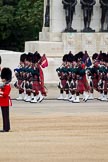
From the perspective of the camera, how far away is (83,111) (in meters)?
26.5

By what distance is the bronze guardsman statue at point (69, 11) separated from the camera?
1592 inches

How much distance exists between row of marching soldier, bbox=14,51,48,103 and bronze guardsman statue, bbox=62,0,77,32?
28.6 ft

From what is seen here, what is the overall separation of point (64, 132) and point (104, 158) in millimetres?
4166

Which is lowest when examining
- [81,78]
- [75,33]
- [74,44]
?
[81,78]

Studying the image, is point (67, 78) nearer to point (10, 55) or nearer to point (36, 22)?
point (10, 55)

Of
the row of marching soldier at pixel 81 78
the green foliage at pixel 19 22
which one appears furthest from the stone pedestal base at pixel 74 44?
the green foliage at pixel 19 22

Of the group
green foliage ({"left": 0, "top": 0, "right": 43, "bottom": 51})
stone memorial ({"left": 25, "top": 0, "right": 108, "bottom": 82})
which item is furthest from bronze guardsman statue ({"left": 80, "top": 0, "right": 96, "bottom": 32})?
green foliage ({"left": 0, "top": 0, "right": 43, "bottom": 51})

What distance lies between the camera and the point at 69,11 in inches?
1604

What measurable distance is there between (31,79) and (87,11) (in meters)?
10.0

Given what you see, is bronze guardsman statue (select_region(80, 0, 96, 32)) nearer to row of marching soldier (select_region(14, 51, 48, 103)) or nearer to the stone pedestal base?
the stone pedestal base

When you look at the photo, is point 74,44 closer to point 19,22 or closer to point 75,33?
point 75,33

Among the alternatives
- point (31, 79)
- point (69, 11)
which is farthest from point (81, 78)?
point (69, 11)

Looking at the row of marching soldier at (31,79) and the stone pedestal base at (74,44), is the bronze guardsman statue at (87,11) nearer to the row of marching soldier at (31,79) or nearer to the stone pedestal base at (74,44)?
the stone pedestal base at (74,44)

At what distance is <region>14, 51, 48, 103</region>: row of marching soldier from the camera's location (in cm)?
3117
